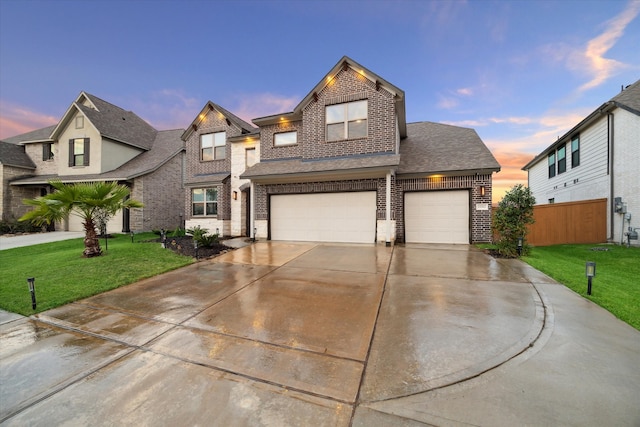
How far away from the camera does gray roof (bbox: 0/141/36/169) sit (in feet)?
55.6

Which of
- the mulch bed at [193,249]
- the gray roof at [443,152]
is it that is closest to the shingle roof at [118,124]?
the mulch bed at [193,249]

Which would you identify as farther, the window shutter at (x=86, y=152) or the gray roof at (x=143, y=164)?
the window shutter at (x=86, y=152)

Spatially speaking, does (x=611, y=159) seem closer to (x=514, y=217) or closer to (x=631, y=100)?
(x=631, y=100)

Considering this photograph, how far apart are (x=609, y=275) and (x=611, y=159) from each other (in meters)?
8.30

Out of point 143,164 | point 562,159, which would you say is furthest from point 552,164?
point 143,164

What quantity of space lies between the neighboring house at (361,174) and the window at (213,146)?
8.64 feet

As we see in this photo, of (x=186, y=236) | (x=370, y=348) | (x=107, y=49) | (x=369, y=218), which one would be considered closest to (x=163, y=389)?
(x=370, y=348)

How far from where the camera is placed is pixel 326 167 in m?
10.7

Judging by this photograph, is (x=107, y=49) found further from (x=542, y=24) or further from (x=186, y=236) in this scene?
(x=542, y=24)

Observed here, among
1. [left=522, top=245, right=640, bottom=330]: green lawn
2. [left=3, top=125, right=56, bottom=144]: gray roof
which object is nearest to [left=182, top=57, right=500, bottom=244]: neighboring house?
[left=522, top=245, right=640, bottom=330]: green lawn

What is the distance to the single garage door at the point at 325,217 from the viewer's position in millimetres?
11070

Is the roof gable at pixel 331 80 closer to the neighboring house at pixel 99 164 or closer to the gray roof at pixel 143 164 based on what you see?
the gray roof at pixel 143 164

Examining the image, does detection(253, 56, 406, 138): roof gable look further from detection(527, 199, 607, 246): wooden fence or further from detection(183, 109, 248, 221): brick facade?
detection(527, 199, 607, 246): wooden fence

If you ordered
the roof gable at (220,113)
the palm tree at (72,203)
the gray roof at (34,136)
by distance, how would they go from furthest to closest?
1. the gray roof at (34,136)
2. the roof gable at (220,113)
3. the palm tree at (72,203)
